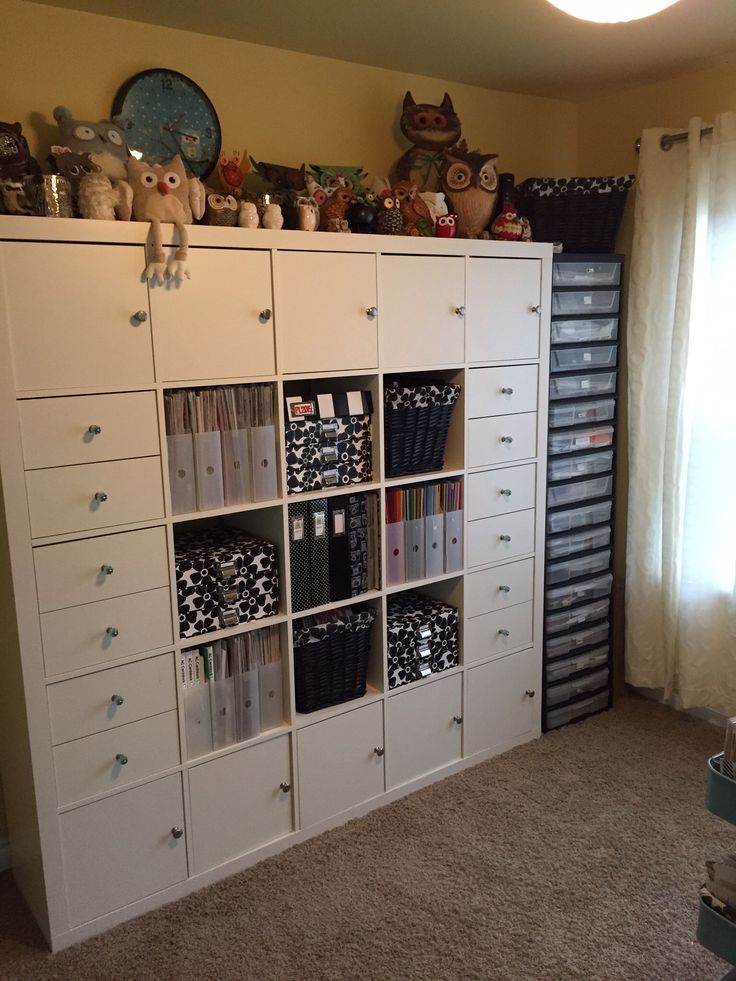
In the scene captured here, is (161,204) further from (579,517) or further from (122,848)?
(579,517)

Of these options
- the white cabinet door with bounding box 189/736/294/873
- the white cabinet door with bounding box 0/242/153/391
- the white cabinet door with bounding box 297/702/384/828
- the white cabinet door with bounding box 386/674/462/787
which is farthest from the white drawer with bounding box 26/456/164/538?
the white cabinet door with bounding box 386/674/462/787

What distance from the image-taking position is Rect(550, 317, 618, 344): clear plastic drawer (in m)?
2.84

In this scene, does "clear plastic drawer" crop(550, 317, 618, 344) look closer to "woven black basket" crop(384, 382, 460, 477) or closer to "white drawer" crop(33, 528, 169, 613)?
"woven black basket" crop(384, 382, 460, 477)

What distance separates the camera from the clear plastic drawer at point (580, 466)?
2.92 metres

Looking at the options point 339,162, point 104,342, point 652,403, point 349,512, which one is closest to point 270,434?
point 349,512

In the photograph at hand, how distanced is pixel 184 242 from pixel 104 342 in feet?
1.02

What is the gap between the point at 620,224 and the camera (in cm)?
318

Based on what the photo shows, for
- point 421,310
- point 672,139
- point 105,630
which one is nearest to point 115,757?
point 105,630

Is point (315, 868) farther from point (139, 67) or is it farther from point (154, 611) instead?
point (139, 67)

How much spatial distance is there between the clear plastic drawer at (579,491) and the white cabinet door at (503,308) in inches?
20.0

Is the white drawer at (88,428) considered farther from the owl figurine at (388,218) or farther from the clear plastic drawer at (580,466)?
the clear plastic drawer at (580,466)

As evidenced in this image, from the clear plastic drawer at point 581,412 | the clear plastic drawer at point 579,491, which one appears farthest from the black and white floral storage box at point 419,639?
the clear plastic drawer at point 581,412

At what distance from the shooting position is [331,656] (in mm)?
2457

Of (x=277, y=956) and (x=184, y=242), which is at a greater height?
(x=184, y=242)
